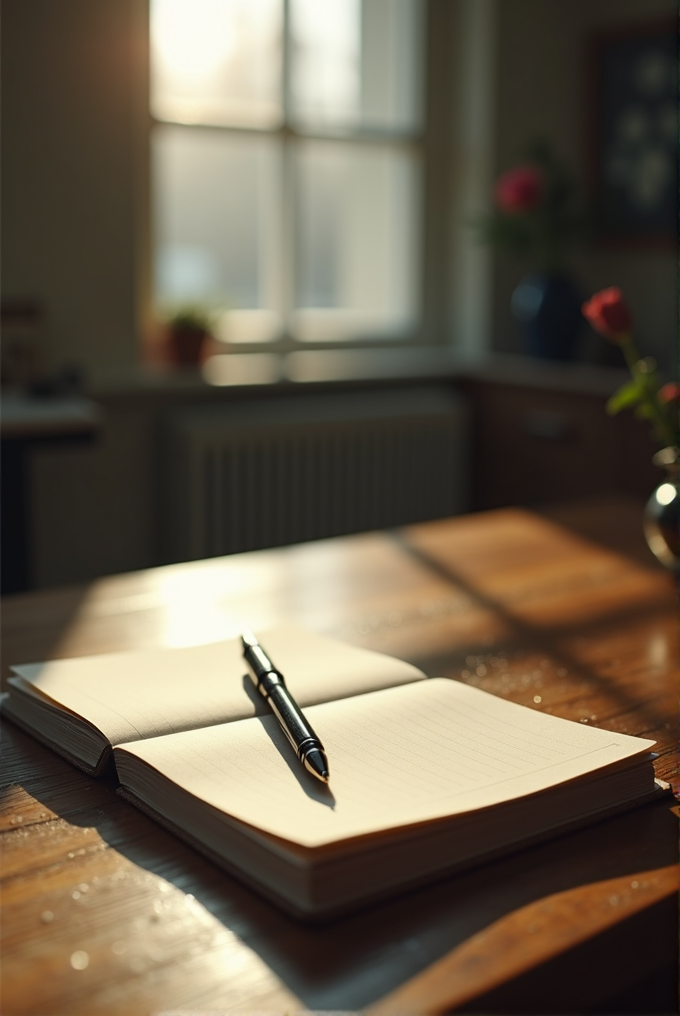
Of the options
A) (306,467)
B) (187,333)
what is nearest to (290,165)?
(187,333)

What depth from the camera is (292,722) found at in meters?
0.74

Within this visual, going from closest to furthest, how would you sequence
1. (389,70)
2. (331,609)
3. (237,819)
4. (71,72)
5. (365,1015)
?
1. (365,1015)
2. (237,819)
3. (331,609)
4. (71,72)
5. (389,70)

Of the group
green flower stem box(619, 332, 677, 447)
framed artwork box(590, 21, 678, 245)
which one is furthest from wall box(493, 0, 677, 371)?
green flower stem box(619, 332, 677, 447)

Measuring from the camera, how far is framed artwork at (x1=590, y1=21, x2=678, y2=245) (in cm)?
330

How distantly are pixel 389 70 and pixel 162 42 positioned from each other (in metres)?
0.80

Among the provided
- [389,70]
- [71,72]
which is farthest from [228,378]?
[389,70]

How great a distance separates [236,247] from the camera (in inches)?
123

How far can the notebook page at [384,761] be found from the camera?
0.63m

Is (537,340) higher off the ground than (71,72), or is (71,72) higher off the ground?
(71,72)

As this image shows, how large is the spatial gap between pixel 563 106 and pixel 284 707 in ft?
10.4

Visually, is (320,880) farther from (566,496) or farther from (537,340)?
(537,340)

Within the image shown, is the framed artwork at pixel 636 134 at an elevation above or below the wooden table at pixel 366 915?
above

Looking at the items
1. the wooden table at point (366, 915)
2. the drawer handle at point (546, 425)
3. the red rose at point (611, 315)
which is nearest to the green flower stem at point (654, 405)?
the red rose at point (611, 315)

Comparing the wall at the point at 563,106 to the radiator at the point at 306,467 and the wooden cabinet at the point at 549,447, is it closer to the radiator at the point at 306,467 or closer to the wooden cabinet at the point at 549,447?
the wooden cabinet at the point at 549,447
